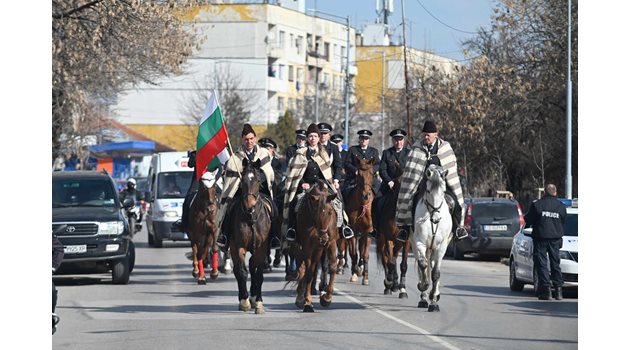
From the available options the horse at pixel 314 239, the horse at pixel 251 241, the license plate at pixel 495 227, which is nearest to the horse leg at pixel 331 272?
the horse at pixel 314 239

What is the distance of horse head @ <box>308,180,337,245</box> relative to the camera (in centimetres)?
1908

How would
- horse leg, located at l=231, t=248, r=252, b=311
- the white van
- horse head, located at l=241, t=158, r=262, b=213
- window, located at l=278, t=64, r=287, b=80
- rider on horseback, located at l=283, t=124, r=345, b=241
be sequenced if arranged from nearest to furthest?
horse head, located at l=241, t=158, r=262, b=213, horse leg, located at l=231, t=248, r=252, b=311, rider on horseback, located at l=283, t=124, r=345, b=241, the white van, window, located at l=278, t=64, r=287, b=80

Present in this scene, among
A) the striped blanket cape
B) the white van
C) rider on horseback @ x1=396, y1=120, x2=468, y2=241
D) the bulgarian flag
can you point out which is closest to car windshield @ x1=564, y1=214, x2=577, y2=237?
rider on horseback @ x1=396, y1=120, x2=468, y2=241

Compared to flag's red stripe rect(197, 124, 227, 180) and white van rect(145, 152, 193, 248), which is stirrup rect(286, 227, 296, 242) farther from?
white van rect(145, 152, 193, 248)

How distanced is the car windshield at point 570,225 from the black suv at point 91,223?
7517 mm

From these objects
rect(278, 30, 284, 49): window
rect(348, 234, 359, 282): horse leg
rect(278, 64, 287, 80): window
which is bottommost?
rect(348, 234, 359, 282): horse leg

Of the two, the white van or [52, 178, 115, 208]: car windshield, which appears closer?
[52, 178, 115, 208]: car windshield

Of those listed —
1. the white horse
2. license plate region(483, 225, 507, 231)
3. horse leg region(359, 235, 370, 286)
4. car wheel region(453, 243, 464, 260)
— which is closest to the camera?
the white horse

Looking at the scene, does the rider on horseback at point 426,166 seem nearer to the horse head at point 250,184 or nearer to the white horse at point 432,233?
the white horse at point 432,233

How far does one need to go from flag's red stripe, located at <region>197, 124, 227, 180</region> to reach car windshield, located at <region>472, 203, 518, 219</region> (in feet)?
47.9
